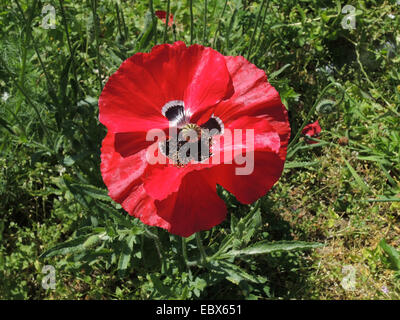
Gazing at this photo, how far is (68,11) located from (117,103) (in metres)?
1.74

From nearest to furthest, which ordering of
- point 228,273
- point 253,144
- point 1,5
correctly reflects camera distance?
1. point 253,144
2. point 228,273
3. point 1,5

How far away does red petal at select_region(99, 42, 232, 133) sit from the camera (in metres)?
1.26

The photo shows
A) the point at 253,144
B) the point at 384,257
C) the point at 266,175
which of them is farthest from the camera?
the point at 384,257

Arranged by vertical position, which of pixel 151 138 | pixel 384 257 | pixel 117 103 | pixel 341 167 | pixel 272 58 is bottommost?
pixel 384 257

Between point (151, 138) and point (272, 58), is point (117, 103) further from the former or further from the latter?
point (272, 58)

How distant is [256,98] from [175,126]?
0.28m

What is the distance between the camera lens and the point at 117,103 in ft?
4.21

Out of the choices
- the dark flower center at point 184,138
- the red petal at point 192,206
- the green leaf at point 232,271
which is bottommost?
the green leaf at point 232,271

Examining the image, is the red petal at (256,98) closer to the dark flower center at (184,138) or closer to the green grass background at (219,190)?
the dark flower center at (184,138)

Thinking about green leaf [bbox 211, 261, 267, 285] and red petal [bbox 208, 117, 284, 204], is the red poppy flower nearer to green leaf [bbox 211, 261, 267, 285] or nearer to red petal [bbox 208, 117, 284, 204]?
red petal [bbox 208, 117, 284, 204]

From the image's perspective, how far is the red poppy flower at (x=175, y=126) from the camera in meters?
1.24

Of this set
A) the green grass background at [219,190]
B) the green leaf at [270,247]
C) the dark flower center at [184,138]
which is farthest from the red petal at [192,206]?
the green leaf at [270,247]

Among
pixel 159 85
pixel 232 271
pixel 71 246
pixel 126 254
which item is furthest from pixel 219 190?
pixel 159 85
